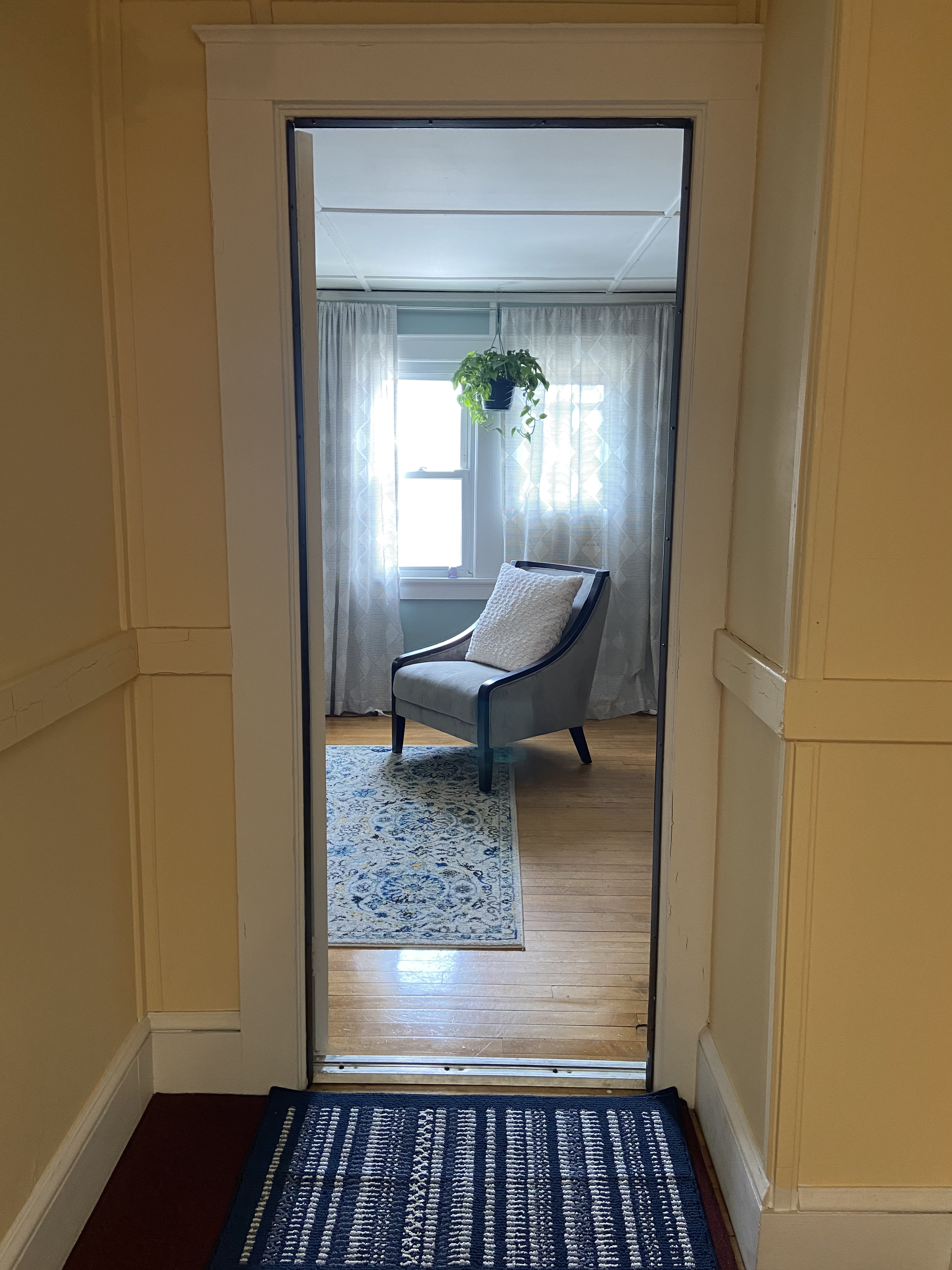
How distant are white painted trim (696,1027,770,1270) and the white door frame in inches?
2.6

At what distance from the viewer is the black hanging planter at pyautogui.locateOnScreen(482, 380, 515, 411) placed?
4668 mm

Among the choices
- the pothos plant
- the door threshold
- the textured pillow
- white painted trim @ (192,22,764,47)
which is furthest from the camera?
the pothos plant

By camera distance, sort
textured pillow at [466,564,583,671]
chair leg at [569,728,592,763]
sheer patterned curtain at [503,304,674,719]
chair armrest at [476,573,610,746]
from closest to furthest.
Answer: chair armrest at [476,573,610,746]
textured pillow at [466,564,583,671]
chair leg at [569,728,592,763]
sheer patterned curtain at [503,304,674,719]

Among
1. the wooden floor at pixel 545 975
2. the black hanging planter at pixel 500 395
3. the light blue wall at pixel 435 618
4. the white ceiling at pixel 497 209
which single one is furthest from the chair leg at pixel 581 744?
the white ceiling at pixel 497 209

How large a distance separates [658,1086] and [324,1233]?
2.41ft

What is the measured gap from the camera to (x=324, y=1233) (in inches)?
61.3

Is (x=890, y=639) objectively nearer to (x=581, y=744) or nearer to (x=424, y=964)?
(x=424, y=964)

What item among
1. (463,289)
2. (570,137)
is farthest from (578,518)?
(570,137)

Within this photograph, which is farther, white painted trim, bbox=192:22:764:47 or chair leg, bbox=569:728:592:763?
chair leg, bbox=569:728:592:763

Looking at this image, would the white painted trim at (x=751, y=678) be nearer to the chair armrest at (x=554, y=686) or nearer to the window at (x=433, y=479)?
the chair armrest at (x=554, y=686)

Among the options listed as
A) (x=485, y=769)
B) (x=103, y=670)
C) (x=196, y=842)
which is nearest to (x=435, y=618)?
(x=485, y=769)

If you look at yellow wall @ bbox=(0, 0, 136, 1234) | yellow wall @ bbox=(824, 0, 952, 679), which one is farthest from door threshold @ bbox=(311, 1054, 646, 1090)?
yellow wall @ bbox=(824, 0, 952, 679)

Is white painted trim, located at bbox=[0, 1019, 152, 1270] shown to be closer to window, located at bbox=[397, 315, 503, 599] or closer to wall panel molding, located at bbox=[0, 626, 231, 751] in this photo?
wall panel molding, located at bbox=[0, 626, 231, 751]

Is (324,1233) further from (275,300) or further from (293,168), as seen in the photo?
(293,168)
